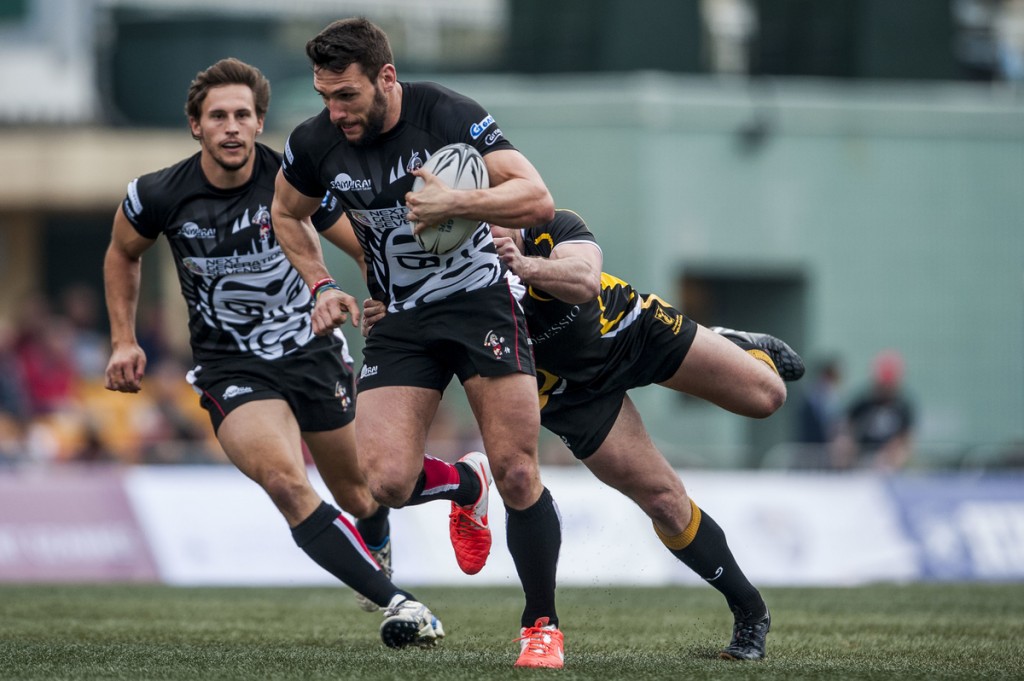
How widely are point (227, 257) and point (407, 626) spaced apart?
1.97 m

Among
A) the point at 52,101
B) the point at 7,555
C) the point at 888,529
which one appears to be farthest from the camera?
the point at 52,101

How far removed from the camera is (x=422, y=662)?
257 inches

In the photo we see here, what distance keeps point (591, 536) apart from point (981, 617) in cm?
459

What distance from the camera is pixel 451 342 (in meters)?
6.63

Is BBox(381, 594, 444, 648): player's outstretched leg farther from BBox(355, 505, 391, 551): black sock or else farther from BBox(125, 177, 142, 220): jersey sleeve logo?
BBox(125, 177, 142, 220): jersey sleeve logo

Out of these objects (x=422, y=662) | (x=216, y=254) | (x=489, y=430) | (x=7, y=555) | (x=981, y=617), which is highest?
(x=216, y=254)

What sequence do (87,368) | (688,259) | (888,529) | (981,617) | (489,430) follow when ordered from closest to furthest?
(489,430), (981,617), (888,529), (87,368), (688,259)

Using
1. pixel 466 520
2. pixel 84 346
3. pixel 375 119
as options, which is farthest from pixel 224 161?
pixel 84 346

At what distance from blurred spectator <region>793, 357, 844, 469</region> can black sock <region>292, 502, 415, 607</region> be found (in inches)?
335

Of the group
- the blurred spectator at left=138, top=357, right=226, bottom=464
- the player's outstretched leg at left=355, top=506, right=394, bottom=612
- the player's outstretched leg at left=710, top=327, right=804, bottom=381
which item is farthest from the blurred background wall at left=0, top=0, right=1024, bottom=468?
the player's outstretched leg at left=710, top=327, right=804, bottom=381

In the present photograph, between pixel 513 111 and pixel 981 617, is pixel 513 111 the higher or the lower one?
the higher one

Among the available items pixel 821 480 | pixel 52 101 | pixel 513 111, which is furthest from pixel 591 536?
pixel 52 101

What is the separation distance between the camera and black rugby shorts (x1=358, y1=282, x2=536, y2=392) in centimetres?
655

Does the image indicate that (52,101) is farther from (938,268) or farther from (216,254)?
(216,254)
